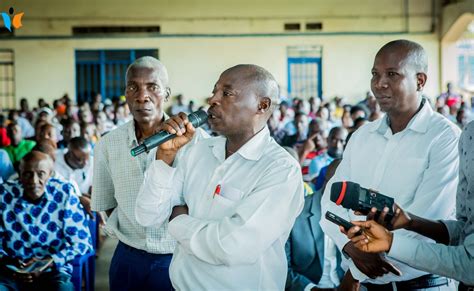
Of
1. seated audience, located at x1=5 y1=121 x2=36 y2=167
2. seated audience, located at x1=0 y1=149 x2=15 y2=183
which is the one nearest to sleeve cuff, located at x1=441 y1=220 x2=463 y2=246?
seated audience, located at x1=0 y1=149 x2=15 y2=183

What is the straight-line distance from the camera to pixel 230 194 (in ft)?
6.55

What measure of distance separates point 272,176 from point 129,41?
13749mm

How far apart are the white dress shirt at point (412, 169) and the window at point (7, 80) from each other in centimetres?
1409

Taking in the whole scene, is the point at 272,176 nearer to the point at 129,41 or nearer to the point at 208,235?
the point at 208,235

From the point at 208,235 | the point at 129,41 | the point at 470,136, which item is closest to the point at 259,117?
the point at 208,235

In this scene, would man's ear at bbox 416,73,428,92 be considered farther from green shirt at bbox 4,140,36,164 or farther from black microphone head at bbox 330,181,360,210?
green shirt at bbox 4,140,36,164

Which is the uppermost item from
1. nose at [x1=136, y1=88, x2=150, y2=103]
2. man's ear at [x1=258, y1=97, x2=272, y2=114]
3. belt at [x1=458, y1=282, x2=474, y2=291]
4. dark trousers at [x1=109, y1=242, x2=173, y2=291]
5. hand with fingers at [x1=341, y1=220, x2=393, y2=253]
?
nose at [x1=136, y1=88, x2=150, y2=103]

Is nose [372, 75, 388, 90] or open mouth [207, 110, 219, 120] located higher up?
nose [372, 75, 388, 90]

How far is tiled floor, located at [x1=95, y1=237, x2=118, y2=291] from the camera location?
4746 mm

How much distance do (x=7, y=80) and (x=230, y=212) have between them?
14.4 metres

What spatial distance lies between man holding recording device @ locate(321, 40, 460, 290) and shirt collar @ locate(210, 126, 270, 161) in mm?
413

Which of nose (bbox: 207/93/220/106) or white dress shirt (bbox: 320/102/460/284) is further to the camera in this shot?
white dress shirt (bbox: 320/102/460/284)

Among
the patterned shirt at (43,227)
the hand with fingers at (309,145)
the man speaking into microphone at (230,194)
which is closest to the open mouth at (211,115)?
the man speaking into microphone at (230,194)

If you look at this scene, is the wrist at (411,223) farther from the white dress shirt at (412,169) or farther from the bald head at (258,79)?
the bald head at (258,79)
